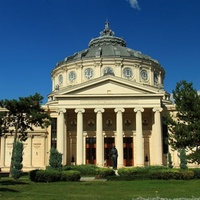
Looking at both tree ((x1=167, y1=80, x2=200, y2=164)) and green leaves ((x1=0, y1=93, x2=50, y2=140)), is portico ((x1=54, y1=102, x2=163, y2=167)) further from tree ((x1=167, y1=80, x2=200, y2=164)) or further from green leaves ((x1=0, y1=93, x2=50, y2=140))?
tree ((x1=167, y1=80, x2=200, y2=164))

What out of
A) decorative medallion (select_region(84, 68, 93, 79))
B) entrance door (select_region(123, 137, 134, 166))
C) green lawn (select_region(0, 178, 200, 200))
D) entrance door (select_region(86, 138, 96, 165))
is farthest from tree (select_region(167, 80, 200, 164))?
decorative medallion (select_region(84, 68, 93, 79))

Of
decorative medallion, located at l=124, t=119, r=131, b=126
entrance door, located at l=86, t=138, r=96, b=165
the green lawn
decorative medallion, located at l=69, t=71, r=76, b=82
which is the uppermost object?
decorative medallion, located at l=69, t=71, r=76, b=82

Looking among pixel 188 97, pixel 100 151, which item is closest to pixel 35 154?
pixel 100 151

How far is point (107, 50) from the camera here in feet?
245

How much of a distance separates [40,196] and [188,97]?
22701 millimetres

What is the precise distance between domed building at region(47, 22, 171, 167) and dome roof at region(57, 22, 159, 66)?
0.70 ft

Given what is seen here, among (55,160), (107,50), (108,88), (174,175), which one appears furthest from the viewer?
(107,50)

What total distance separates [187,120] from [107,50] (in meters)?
38.3

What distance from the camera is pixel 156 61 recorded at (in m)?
78.5

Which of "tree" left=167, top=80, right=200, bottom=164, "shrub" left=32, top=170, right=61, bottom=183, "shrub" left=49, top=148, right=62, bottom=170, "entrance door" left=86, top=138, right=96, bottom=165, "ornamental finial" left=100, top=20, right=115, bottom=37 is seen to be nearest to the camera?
"shrub" left=32, top=170, right=61, bottom=183

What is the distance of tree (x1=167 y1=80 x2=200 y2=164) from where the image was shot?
1486 inches

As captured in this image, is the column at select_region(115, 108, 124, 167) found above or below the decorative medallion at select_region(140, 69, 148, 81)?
below

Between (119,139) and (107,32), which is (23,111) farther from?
(107,32)

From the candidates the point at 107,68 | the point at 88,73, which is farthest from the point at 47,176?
the point at 107,68
